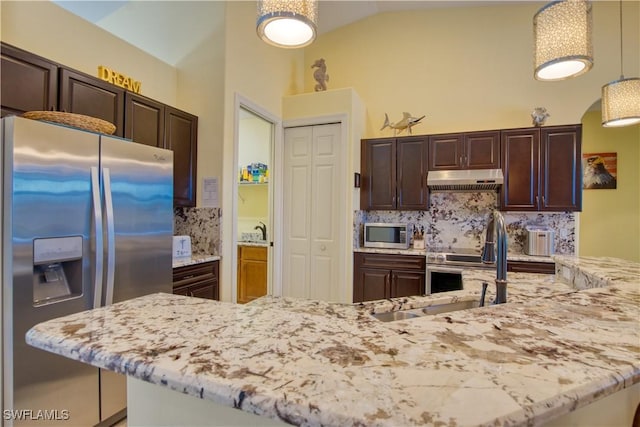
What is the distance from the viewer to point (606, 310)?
926 mm

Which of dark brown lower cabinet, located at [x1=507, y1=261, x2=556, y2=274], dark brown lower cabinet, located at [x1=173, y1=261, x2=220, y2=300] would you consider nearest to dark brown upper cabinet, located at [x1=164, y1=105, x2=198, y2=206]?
A: dark brown lower cabinet, located at [x1=173, y1=261, x2=220, y2=300]

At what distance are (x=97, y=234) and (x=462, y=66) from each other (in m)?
4.08

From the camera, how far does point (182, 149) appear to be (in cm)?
280

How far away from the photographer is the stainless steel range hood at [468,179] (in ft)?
10.5

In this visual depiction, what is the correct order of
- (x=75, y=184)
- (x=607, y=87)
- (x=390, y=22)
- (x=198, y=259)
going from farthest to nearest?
(x=390, y=22)
(x=198, y=259)
(x=607, y=87)
(x=75, y=184)

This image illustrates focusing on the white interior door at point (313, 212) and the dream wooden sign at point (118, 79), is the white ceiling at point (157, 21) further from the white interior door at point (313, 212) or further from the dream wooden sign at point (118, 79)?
the white interior door at point (313, 212)

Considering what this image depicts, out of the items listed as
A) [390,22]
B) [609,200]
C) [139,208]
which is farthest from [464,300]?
[609,200]

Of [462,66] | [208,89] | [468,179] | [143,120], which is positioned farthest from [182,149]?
[462,66]

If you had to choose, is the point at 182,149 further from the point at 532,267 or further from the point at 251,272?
the point at 532,267

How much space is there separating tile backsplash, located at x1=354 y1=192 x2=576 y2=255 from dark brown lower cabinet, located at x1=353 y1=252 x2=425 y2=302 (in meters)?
A: 0.29

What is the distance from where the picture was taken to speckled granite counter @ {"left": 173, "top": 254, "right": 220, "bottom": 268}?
2345 millimetres

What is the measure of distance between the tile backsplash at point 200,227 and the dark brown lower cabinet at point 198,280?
0.19m

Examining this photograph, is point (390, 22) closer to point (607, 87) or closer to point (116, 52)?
point (607, 87)

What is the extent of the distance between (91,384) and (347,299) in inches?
96.9
